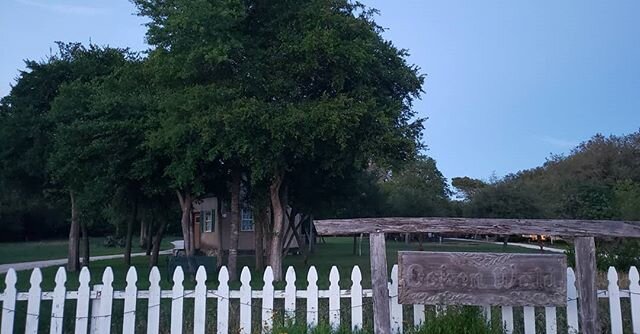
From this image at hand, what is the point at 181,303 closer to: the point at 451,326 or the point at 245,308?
the point at 245,308

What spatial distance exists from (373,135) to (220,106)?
439 cm

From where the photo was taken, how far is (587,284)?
7496mm

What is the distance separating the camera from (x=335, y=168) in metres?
21.0

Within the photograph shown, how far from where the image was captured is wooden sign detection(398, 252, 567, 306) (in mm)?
7574

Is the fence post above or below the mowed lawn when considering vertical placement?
above

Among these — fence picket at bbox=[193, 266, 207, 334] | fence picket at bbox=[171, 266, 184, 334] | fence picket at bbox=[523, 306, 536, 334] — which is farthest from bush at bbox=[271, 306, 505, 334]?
fence picket at bbox=[171, 266, 184, 334]

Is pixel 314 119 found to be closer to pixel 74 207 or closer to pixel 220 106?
pixel 220 106

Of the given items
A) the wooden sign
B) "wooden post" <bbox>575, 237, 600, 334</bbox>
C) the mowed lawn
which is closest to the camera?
"wooden post" <bbox>575, 237, 600, 334</bbox>

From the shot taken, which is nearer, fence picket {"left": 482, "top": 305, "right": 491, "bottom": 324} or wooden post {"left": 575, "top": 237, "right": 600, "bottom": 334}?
wooden post {"left": 575, "top": 237, "right": 600, "bottom": 334}

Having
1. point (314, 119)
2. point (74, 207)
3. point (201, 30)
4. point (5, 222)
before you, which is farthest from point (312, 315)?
point (5, 222)

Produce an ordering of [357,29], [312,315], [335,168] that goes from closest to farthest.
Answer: [312,315]
[357,29]
[335,168]

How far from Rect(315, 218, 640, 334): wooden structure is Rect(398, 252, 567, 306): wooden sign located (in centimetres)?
26

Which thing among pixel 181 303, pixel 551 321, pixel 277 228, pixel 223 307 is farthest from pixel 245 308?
pixel 277 228

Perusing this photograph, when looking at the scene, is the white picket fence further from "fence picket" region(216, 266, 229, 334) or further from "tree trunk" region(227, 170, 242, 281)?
"tree trunk" region(227, 170, 242, 281)
